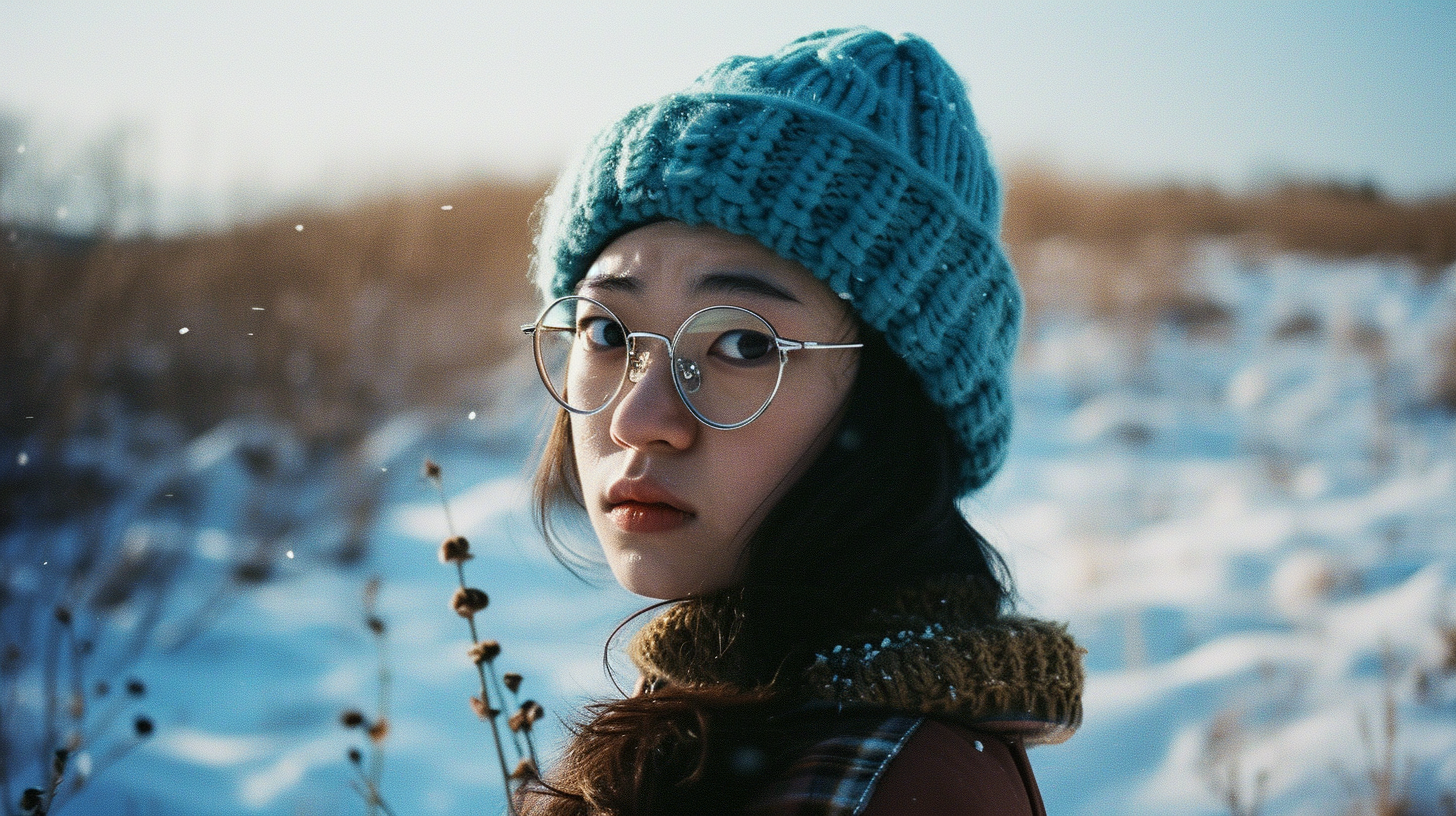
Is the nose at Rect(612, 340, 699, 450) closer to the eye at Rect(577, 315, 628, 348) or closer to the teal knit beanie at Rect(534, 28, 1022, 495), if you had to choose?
the eye at Rect(577, 315, 628, 348)

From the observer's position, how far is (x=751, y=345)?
1.35 meters

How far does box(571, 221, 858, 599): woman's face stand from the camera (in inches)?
52.4

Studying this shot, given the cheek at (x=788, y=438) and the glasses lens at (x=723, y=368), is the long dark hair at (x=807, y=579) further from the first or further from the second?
the glasses lens at (x=723, y=368)

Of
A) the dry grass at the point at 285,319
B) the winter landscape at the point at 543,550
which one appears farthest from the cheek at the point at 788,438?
the dry grass at the point at 285,319

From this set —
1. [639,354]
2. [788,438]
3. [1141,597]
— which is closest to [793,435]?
[788,438]

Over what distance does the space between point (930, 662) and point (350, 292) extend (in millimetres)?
5797

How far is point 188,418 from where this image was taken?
6062mm

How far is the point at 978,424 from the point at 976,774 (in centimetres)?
59

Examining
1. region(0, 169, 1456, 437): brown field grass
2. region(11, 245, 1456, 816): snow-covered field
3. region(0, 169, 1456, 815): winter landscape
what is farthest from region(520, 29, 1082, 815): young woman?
region(0, 169, 1456, 437): brown field grass

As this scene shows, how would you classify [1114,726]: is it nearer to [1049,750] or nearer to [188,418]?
[1049,750]

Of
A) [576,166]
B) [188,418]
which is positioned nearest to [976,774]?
[576,166]

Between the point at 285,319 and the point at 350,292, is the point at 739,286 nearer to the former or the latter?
the point at 350,292

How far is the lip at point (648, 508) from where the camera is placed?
133 centimetres

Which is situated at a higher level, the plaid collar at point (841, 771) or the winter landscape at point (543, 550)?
the winter landscape at point (543, 550)
